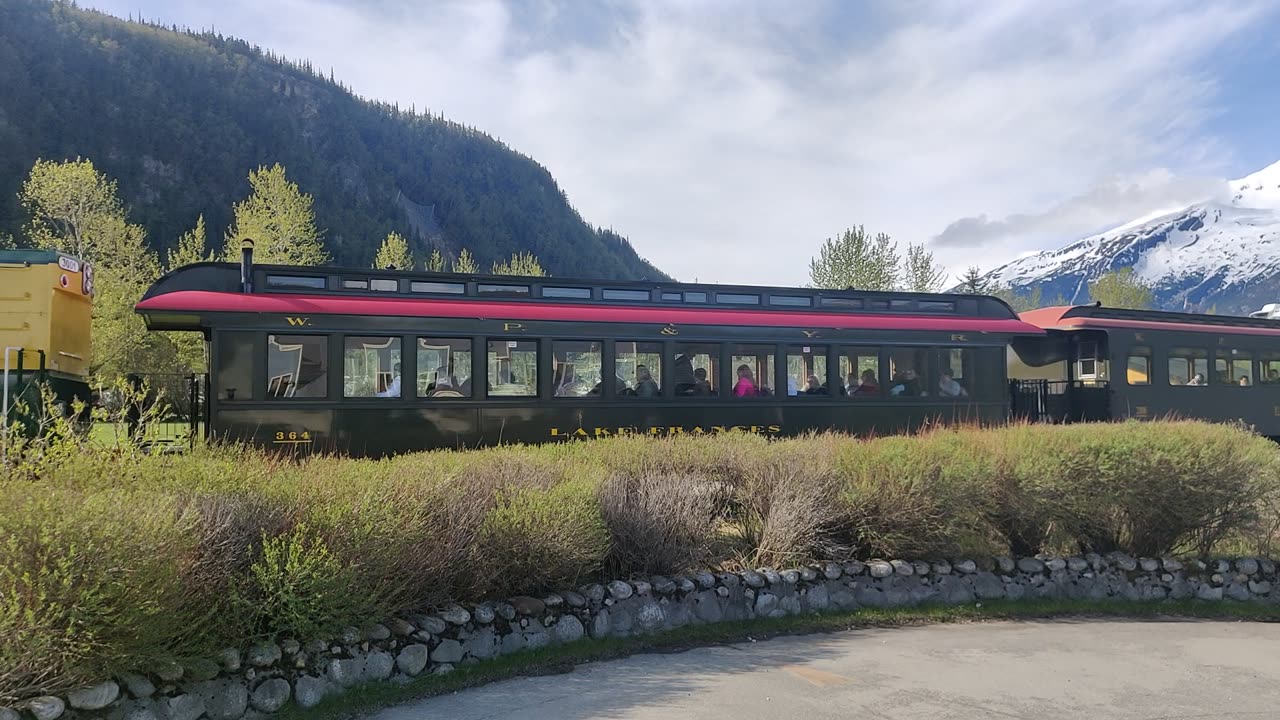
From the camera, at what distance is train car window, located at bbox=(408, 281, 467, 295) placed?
40.4 feet

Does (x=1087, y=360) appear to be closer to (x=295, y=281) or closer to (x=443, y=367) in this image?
(x=443, y=367)

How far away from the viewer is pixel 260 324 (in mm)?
11023

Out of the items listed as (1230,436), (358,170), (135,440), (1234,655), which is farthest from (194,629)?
(358,170)

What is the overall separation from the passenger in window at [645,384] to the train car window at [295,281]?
192 inches

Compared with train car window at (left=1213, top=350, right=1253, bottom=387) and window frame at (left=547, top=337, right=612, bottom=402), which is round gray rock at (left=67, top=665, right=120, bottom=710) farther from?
train car window at (left=1213, top=350, right=1253, bottom=387)

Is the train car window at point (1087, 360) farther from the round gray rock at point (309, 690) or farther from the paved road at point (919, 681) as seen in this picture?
the round gray rock at point (309, 690)

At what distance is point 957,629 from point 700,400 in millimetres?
6010

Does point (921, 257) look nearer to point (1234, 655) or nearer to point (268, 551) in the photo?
point (1234, 655)

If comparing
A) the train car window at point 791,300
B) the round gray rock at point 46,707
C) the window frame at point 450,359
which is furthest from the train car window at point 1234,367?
the round gray rock at point 46,707

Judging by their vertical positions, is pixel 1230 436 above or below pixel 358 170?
below

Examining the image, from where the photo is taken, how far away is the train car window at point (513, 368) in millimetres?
12078

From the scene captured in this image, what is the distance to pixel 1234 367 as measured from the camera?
61.0 ft

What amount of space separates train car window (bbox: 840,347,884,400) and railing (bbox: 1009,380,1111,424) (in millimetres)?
4629

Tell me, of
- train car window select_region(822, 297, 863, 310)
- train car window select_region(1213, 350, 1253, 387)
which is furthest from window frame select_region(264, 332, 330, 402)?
train car window select_region(1213, 350, 1253, 387)
